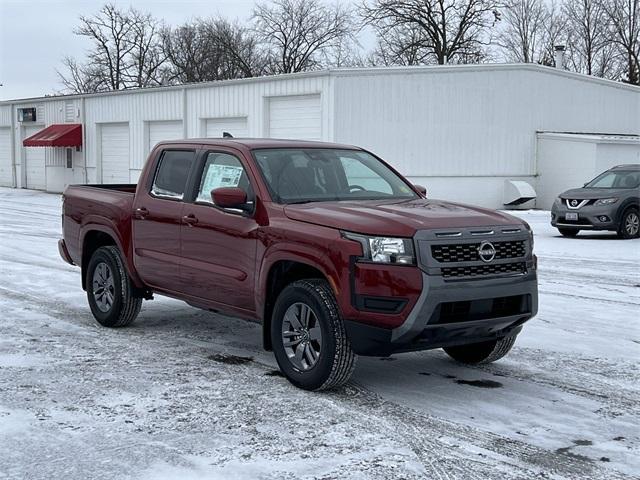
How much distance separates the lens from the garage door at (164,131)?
104ft

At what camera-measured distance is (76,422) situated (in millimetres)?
5309

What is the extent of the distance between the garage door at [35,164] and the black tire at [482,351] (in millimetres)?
35993

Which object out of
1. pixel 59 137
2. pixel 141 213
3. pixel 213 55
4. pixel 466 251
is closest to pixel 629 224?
pixel 141 213

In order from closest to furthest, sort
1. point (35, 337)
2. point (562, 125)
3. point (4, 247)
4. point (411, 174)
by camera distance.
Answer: point (35, 337), point (4, 247), point (411, 174), point (562, 125)

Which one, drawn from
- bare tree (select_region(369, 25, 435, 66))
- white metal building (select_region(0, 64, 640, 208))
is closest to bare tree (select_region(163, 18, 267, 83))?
bare tree (select_region(369, 25, 435, 66))

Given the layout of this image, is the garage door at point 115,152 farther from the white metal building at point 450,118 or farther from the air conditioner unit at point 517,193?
the air conditioner unit at point 517,193

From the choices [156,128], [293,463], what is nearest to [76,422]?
[293,463]

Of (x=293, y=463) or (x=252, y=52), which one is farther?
(x=252, y=52)

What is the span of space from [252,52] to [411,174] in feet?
138

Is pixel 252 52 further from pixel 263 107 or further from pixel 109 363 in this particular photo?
pixel 109 363

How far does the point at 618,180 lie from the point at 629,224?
1.13 m

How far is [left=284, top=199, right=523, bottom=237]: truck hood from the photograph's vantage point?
5598 millimetres

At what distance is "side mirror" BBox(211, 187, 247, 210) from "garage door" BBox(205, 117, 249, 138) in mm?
22228

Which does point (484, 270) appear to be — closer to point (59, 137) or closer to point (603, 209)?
point (603, 209)
